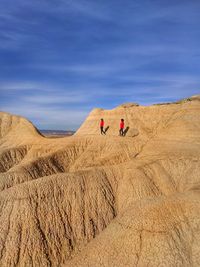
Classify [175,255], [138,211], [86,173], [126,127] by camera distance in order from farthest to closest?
1. [126,127]
2. [86,173]
3. [138,211]
4. [175,255]

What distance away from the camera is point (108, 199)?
36.7 metres

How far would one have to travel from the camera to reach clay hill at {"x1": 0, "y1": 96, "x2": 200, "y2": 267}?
27953 millimetres

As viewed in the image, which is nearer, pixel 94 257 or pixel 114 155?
pixel 94 257

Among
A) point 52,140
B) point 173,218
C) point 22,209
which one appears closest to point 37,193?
point 22,209

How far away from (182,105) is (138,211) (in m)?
27.0

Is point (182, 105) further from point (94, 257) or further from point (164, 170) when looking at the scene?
point (94, 257)

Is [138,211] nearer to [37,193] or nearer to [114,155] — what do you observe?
[37,193]

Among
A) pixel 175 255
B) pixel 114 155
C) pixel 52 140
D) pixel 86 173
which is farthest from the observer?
pixel 52 140

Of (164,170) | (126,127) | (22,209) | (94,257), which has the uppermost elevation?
(126,127)

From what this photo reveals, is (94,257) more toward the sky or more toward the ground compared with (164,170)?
more toward the ground

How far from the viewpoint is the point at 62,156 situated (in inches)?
1885

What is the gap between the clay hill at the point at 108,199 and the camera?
28.0m

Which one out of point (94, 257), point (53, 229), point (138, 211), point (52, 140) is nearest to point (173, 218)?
point (138, 211)

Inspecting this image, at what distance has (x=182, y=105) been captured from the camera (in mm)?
54812
